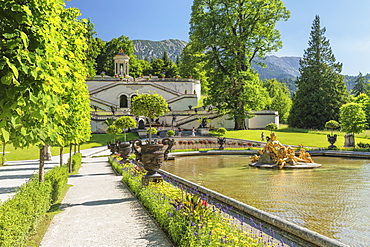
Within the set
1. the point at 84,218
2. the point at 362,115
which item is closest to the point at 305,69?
the point at 362,115

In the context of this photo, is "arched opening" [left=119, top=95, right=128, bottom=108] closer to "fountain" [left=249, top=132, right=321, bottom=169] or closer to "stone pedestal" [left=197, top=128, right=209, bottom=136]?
"stone pedestal" [left=197, top=128, right=209, bottom=136]

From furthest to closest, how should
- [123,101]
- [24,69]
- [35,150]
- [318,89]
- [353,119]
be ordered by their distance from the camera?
[123,101]
[318,89]
[35,150]
[353,119]
[24,69]

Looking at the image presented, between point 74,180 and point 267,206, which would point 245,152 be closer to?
point 74,180

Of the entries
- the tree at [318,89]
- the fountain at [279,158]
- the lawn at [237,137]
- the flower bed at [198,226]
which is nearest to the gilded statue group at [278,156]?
the fountain at [279,158]

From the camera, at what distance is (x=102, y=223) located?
23.6 ft

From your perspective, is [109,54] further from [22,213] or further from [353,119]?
[22,213]

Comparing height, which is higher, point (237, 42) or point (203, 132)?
point (237, 42)

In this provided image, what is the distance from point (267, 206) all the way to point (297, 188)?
10.7 ft

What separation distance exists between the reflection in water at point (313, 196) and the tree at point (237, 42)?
2496 cm

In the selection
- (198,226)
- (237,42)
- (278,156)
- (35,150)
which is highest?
(237,42)

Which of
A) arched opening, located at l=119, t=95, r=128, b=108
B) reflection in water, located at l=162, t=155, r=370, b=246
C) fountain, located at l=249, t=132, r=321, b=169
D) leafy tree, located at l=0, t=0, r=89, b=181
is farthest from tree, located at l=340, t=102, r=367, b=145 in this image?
arched opening, located at l=119, t=95, r=128, b=108

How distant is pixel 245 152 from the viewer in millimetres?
27172

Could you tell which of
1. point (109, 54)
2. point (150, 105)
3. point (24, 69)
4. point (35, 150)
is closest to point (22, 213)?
→ point (24, 69)

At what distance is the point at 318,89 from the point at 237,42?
23.3m
